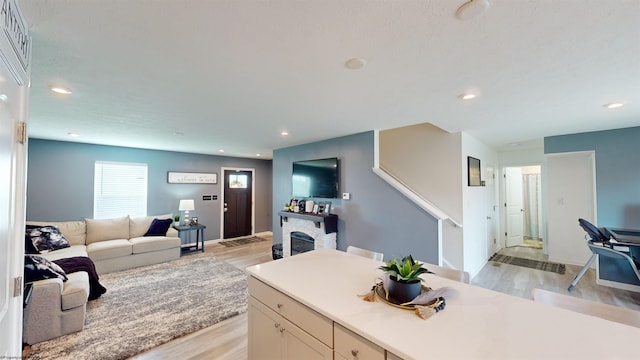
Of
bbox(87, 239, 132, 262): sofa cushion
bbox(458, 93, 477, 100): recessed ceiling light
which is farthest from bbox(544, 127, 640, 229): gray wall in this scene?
bbox(87, 239, 132, 262): sofa cushion

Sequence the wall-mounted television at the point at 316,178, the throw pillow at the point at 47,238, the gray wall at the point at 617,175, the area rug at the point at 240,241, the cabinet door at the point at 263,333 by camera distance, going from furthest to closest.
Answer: the area rug at the point at 240,241
the wall-mounted television at the point at 316,178
the throw pillow at the point at 47,238
the gray wall at the point at 617,175
the cabinet door at the point at 263,333

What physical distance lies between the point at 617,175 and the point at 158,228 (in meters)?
7.89

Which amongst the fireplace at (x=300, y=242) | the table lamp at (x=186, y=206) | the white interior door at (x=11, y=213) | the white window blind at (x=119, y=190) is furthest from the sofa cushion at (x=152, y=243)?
the white interior door at (x=11, y=213)

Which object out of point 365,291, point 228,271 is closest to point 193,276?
point 228,271

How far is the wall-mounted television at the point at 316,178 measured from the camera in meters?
4.21

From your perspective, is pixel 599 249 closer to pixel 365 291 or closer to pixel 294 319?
pixel 365 291

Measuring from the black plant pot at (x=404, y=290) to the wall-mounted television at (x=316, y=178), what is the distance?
288 centimetres

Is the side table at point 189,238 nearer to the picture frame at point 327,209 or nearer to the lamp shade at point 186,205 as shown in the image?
the lamp shade at point 186,205

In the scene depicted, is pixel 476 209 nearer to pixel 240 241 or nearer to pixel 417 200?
pixel 417 200

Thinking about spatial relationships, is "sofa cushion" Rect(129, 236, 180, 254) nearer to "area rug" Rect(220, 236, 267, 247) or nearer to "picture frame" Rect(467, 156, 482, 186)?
"area rug" Rect(220, 236, 267, 247)

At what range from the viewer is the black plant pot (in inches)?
51.9

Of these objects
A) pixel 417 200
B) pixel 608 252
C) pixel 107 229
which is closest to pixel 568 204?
pixel 608 252

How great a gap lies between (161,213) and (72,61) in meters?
4.82

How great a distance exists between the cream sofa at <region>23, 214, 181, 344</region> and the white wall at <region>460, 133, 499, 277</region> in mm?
4928
